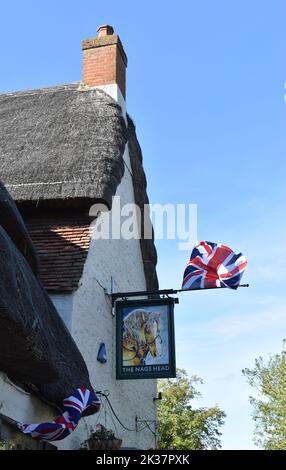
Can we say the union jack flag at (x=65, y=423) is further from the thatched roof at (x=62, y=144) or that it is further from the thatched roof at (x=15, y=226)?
the thatched roof at (x=62, y=144)

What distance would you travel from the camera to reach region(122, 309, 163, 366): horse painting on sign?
32.3ft

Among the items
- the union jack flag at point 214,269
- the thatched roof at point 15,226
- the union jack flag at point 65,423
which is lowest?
the union jack flag at point 65,423

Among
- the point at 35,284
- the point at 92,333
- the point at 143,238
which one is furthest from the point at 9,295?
the point at 143,238

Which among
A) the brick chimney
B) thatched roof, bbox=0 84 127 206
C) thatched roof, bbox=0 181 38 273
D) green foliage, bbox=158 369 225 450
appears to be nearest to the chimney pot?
the brick chimney

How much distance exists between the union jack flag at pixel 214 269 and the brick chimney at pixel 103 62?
526 centimetres

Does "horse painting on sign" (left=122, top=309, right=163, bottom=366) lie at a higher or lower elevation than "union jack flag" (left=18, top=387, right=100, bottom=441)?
higher

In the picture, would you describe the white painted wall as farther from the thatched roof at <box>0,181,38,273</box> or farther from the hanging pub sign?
the thatched roof at <box>0,181,38,273</box>

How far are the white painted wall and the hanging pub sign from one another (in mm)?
457

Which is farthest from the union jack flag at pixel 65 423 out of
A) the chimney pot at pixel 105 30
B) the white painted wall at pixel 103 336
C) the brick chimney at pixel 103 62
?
the chimney pot at pixel 105 30

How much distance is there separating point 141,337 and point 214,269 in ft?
5.21

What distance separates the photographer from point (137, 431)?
39.9 feet

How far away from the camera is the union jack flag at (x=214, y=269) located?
9.77 m

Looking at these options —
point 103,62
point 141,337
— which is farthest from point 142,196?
point 141,337

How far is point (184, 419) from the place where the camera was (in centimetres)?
3066
